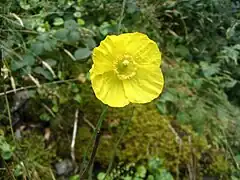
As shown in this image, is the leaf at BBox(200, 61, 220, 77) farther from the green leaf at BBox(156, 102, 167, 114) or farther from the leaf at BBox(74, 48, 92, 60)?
the leaf at BBox(74, 48, 92, 60)

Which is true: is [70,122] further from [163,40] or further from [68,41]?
[163,40]

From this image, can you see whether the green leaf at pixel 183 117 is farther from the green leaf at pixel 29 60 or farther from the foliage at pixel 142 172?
the green leaf at pixel 29 60

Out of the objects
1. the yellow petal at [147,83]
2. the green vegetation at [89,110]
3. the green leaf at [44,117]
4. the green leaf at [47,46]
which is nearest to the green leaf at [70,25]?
the green vegetation at [89,110]

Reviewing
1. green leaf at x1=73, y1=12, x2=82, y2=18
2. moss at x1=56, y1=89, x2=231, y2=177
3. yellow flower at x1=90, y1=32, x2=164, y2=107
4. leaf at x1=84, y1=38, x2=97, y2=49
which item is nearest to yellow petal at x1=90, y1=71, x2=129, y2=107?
yellow flower at x1=90, y1=32, x2=164, y2=107

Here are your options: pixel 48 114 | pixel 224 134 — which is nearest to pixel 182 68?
pixel 224 134

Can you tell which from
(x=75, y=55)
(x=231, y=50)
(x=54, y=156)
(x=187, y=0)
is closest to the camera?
(x=54, y=156)

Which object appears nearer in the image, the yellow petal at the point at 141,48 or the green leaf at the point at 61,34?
the yellow petal at the point at 141,48
